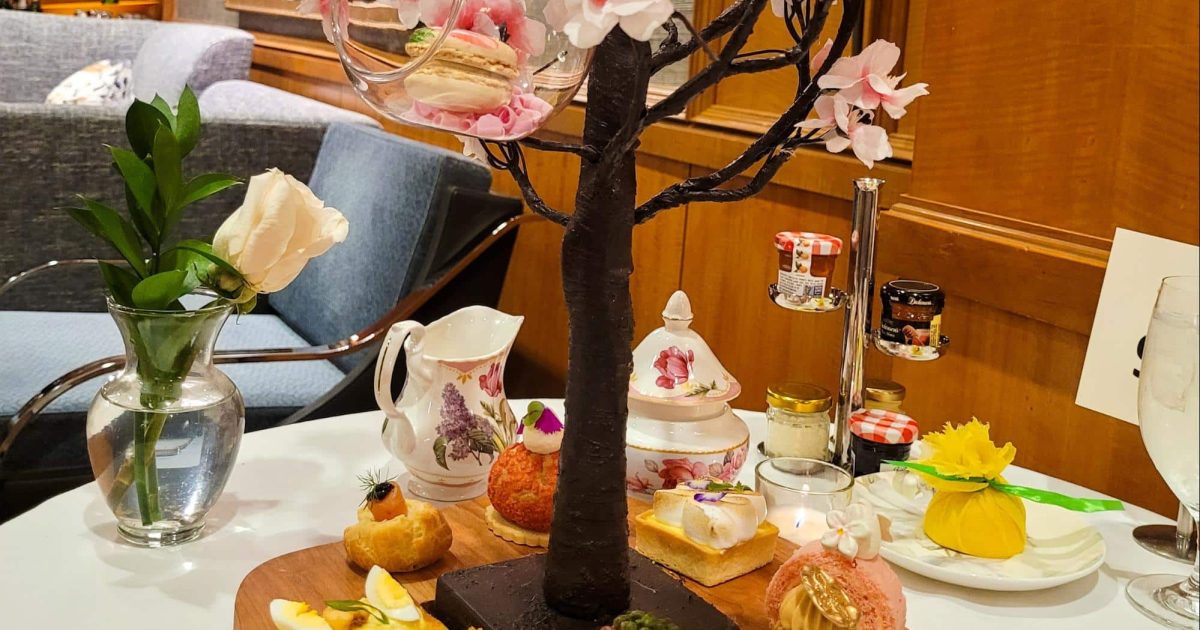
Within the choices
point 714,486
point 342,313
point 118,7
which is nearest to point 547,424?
point 714,486

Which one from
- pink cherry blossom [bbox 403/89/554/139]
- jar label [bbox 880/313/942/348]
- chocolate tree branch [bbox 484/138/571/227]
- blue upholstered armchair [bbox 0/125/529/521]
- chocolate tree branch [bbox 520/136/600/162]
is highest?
pink cherry blossom [bbox 403/89/554/139]

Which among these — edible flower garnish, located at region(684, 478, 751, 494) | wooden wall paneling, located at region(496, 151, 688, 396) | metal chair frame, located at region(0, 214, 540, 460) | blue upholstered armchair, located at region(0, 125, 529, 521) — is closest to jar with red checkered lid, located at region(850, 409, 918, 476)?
edible flower garnish, located at region(684, 478, 751, 494)

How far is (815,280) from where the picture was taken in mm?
1172

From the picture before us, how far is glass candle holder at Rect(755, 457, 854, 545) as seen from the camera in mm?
1005

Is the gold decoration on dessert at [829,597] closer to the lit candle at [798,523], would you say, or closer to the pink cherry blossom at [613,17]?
the lit candle at [798,523]

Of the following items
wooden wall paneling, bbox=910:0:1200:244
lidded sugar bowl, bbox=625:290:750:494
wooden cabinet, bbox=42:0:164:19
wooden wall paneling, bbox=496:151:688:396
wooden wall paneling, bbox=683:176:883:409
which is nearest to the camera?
lidded sugar bowl, bbox=625:290:750:494

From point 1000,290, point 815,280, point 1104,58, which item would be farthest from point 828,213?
point 815,280

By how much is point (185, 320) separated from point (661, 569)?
0.45 m

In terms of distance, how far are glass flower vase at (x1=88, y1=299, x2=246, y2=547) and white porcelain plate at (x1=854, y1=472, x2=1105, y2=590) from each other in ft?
1.94

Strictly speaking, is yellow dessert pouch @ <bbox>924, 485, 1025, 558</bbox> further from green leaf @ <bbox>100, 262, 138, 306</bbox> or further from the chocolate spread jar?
green leaf @ <bbox>100, 262, 138, 306</bbox>

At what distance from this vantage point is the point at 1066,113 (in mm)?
1348

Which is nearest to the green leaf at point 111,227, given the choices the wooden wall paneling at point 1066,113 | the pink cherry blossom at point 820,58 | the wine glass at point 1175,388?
the pink cherry blossom at point 820,58

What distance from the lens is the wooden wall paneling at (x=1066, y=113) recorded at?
1232 mm

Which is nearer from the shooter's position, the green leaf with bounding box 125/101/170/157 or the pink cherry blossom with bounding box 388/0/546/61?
the pink cherry blossom with bounding box 388/0/546/61
